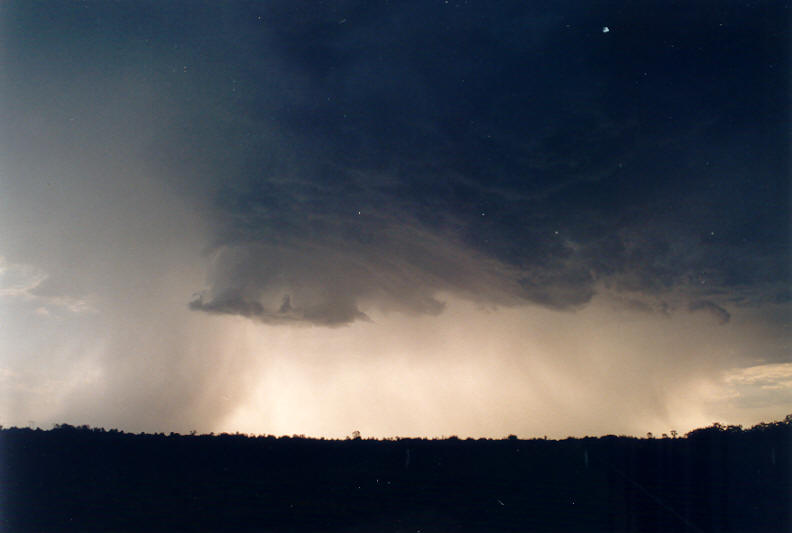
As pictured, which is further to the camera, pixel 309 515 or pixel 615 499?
pixel 615 499

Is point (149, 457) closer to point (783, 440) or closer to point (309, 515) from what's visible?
point (309, 515)

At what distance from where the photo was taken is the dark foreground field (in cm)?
2531

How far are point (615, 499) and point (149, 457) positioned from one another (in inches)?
1253

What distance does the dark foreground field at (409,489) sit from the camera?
2531cm

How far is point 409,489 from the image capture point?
1204 inches

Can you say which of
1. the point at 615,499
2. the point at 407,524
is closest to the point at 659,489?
the point at 615,499

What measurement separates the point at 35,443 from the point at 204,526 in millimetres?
33849

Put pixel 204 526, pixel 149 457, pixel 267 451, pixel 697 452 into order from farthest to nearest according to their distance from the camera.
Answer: pixel 267 451 < pixel 149 457 < pixel 697 452 < pixel 204 526

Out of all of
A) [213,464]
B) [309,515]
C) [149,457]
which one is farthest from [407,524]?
[149,457]

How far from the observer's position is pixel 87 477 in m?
33.5

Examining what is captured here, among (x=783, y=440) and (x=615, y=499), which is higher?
(x=783, y=440)

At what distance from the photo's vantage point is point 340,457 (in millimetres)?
40750

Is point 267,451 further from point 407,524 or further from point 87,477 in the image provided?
point 407,524

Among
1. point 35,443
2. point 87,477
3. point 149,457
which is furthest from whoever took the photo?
point 35,443
